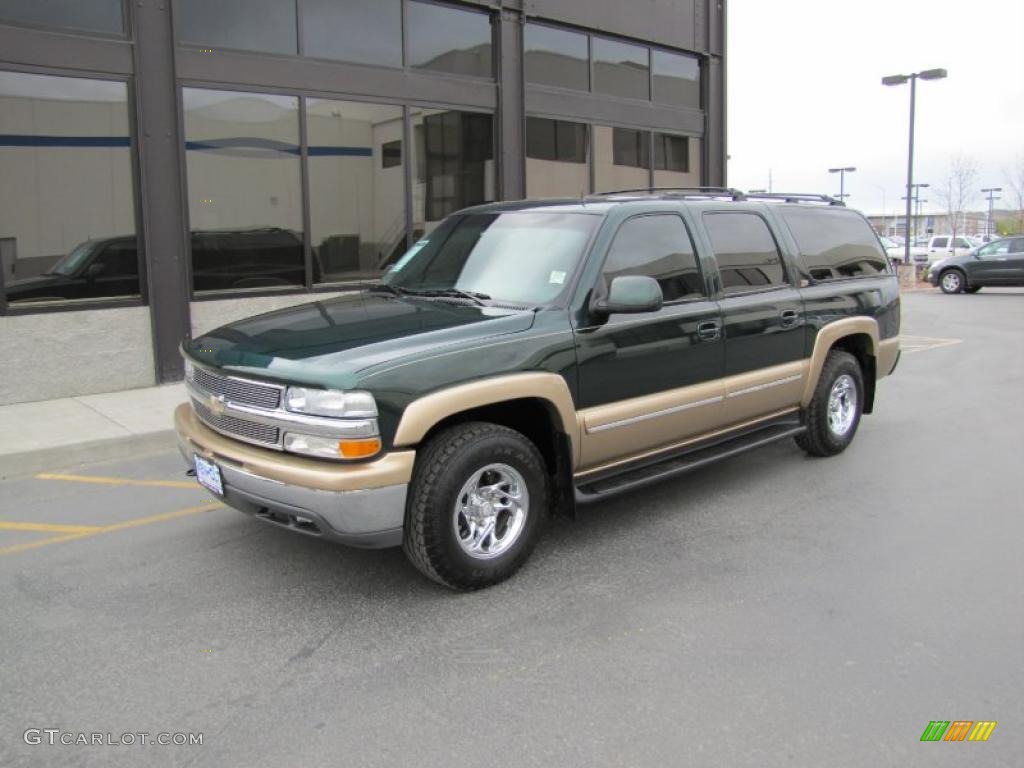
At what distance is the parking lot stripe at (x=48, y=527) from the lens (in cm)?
523

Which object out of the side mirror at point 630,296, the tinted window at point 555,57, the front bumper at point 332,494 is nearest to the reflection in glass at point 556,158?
the tinted window at point 555,57

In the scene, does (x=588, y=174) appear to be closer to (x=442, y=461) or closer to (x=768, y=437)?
(x=768, y=437)

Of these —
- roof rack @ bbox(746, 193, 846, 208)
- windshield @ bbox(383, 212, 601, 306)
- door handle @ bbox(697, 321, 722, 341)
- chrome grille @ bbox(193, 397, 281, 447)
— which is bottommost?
chrome grille @ bbox(193, 397, 281, 447)

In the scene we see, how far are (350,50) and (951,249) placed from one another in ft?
119

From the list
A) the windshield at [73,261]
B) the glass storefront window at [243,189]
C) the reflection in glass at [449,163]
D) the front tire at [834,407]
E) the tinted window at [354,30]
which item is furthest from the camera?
the reflection in glass at [449,163]

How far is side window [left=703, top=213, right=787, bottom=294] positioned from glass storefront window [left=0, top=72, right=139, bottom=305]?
6.34m

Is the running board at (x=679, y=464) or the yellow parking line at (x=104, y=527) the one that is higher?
the running board at (x=679, y=464)

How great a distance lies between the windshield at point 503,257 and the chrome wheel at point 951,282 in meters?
22.3

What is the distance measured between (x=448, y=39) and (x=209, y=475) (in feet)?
30.5

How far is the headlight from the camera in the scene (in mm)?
3713

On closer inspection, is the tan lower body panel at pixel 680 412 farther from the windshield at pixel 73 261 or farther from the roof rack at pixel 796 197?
the windshield at pixel 73 261

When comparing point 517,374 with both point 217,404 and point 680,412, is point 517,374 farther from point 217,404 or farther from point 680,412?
point 217,404

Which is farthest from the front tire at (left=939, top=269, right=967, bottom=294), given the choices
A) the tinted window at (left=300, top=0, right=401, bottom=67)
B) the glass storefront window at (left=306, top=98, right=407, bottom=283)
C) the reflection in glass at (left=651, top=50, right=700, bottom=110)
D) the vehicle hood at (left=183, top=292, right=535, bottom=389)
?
the vehicle hood at (left=183, top=292, right=535, bottom=389)

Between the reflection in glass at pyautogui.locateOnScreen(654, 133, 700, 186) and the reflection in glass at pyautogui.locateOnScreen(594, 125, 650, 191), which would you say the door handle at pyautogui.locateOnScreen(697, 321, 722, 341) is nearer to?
the reflection in glass at pyautogui.locateOnScreen(594, 125, 650, 191)
